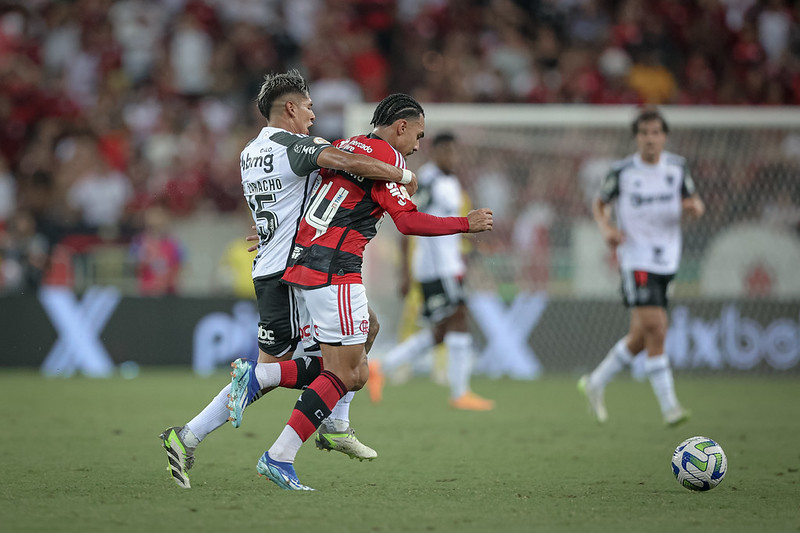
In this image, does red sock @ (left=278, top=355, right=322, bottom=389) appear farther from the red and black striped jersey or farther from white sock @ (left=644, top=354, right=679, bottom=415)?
white sock @ (left=644, top=354, right=679, bottom=415)

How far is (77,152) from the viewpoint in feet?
52.5

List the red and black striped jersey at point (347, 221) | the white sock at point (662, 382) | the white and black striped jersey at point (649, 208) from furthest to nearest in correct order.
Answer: the white and black striped jersey at point (649, 208)
the white sock at point (662, 382)
the red and black striped jersey at point (347, 221)

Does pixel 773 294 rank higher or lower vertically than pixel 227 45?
lower

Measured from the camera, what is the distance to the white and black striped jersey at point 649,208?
9.19m

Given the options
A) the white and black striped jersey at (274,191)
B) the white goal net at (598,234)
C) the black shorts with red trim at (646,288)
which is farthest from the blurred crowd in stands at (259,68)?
the white and black striped jersey at (274,191)

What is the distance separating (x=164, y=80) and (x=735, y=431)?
11.6 m

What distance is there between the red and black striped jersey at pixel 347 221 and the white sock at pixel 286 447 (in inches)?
30.3

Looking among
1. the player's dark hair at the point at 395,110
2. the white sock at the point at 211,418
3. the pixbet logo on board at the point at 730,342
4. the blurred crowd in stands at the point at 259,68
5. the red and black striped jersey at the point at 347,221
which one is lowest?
the pixbet logo on board at the point at 730,342

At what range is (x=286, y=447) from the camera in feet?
18.3

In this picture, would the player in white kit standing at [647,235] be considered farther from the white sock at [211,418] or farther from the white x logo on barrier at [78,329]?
the white x logo on barrier at [78,329]

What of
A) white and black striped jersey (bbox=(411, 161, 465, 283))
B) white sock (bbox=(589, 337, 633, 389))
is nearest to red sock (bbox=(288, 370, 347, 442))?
white sock (bbox=(589, 337, 633, 389))

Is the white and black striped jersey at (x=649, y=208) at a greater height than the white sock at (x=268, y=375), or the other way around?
the white and black striped jersey at (x=649, y=208)

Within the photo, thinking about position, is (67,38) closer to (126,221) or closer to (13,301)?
(126,221)

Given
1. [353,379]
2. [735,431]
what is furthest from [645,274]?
[353,379]
